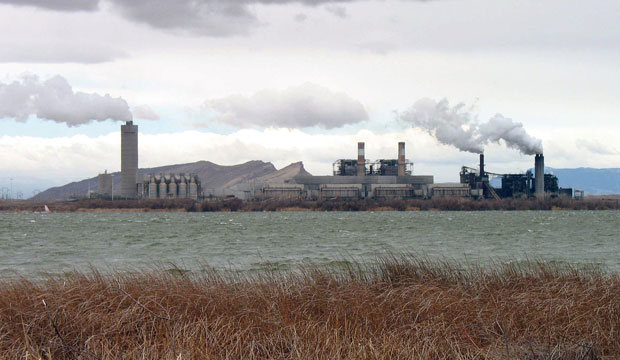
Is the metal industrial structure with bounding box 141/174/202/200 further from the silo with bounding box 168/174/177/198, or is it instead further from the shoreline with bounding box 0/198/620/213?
the shoreline with bounding box 0/198/620/213

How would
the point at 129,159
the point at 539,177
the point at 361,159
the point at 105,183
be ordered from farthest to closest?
the point at 105,183 < the point at 129,159 < the point at 361,159 < the point at 539,177

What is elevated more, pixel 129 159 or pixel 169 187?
pixel 129 159

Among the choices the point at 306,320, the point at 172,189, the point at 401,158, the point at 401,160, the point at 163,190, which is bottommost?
the point at 306,320

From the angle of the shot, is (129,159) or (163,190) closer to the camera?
(163,190)

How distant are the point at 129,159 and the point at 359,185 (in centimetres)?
5207

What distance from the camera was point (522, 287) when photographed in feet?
44.0

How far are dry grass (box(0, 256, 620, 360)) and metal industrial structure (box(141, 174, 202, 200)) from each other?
148 meters

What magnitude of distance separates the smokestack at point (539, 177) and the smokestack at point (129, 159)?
83600 mm

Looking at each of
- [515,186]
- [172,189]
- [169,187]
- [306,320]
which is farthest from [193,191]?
[306,320]

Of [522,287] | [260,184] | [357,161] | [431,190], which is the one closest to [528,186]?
[431,190]

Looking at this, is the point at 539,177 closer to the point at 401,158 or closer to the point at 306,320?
the point at 401,158

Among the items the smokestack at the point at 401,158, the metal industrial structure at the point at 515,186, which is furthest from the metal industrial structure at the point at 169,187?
the metal industrial structure at the point at 515,186

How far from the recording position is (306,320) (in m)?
10.7

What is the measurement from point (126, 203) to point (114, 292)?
14896cm
